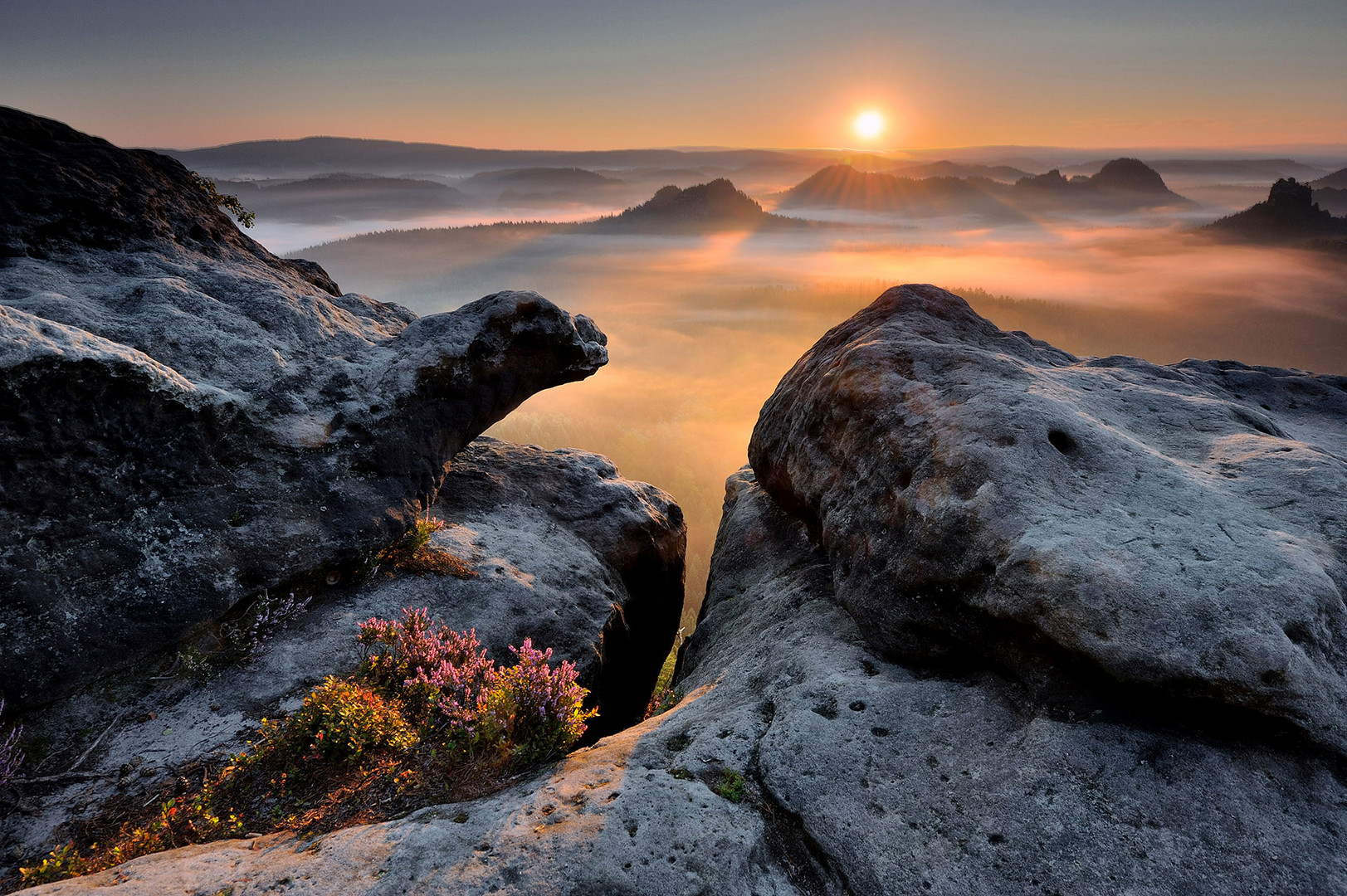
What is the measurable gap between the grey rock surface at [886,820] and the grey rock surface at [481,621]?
2.31 meters

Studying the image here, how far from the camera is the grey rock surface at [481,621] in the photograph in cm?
862

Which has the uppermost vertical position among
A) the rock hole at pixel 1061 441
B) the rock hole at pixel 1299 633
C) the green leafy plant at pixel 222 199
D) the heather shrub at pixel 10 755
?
the green leafy plant at pixel 222 199

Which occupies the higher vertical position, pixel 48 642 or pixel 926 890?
pixel 48 642

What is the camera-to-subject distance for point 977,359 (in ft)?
40.8

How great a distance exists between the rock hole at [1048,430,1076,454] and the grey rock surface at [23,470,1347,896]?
3.93m

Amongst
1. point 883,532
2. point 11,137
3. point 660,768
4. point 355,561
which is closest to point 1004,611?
point 883,532

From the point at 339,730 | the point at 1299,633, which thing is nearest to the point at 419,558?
the point at 339,730

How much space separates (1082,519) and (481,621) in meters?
10.3

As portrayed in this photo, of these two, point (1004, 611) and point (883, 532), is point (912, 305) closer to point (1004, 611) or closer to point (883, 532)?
point (883, 532)

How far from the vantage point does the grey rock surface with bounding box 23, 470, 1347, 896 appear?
631 cm

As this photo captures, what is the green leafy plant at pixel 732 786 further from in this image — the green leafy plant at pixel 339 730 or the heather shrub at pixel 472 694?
the green leafy plant at pixel 339 730

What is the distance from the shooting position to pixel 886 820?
7.07m

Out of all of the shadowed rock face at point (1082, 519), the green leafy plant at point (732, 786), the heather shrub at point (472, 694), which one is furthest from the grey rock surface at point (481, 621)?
the green leafy plant at point (732, 786)

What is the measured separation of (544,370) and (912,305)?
9388 mm
